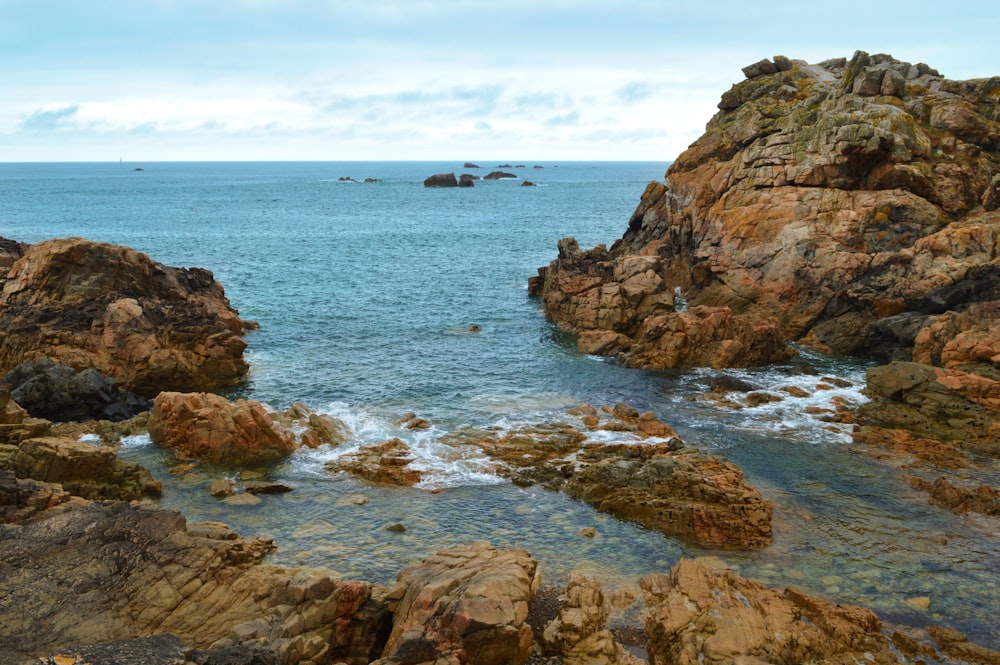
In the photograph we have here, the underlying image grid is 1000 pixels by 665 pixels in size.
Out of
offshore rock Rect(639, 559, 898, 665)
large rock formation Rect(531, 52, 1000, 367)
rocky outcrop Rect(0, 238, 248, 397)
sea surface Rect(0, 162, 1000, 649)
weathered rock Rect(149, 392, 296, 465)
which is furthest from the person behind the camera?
large rock formation Rect(531, 52, 1000, 367)

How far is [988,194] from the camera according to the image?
5466cm

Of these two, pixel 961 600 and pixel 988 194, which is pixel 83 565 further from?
pixel 988 194

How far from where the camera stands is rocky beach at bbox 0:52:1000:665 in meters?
19.6

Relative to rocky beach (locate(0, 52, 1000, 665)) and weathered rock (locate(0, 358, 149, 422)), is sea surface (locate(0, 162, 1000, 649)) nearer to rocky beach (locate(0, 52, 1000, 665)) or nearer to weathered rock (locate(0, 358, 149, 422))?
rocky beach (locate(0, 52, 1000, 665))

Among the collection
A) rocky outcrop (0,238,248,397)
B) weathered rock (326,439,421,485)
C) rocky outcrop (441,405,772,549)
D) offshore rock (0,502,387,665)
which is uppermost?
rocky outcrop (0,238,248,397)

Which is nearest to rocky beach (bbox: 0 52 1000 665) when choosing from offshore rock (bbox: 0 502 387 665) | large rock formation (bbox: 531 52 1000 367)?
offshore rock (bbox: 0 502 387 665)

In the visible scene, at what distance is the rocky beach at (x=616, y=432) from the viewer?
19562 millimetres

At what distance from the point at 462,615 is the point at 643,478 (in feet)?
46.7

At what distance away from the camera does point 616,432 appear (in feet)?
123

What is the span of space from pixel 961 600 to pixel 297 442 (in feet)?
87.4

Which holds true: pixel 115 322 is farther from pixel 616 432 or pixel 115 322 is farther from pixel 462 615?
pixel 462 615

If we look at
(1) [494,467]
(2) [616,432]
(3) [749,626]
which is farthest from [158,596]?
(2) [616,432]

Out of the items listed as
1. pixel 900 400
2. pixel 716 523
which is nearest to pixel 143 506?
pixel 716 523

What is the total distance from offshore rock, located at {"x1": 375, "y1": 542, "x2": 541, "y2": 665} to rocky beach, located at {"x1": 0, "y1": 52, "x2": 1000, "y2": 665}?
74 millimetres
